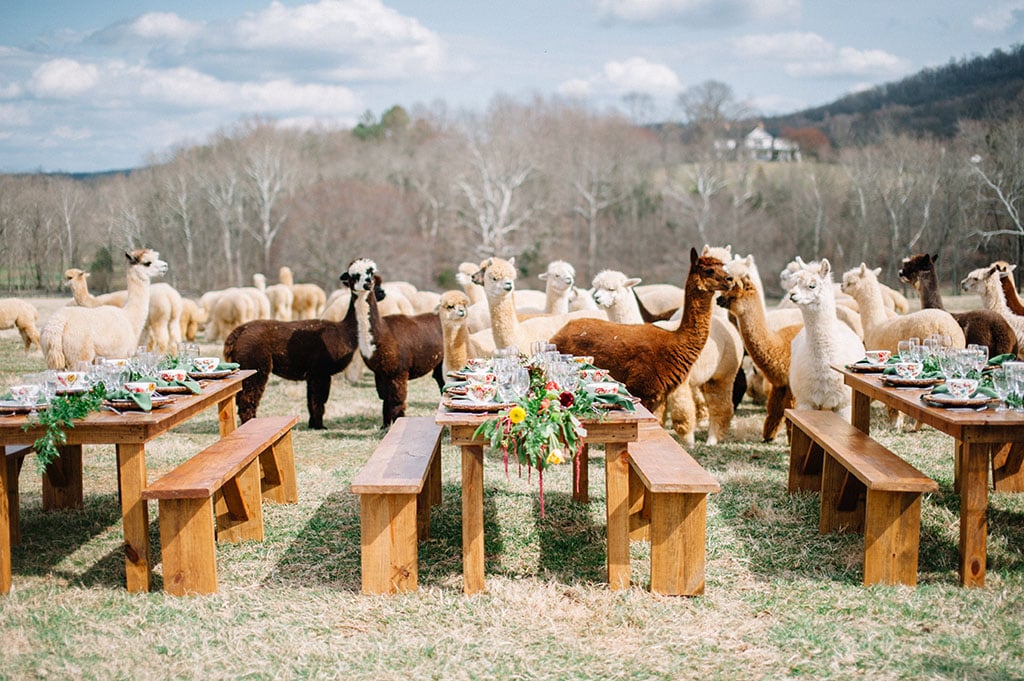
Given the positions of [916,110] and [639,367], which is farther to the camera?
[916,110]

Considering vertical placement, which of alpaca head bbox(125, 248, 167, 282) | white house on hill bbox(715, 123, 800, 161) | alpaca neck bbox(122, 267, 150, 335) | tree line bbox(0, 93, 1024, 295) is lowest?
alpaca neck bbox(122, 267, 150, 335)

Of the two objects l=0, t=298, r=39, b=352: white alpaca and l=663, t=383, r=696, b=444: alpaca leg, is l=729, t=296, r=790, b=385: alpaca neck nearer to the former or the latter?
l=663, t=383, r=696, b=444: alpaca leg

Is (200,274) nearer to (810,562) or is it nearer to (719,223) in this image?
(719,223)

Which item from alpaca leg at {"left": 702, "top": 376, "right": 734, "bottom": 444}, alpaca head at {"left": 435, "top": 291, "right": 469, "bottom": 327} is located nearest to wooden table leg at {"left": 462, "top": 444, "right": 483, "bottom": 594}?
alpaca leg at {"left": 702, "top": 376, "right": 734, "bottom": 444}

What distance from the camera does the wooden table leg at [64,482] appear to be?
5.71 m

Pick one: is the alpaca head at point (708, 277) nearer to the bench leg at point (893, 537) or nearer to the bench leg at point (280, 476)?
the bench leg at point (893, 537)

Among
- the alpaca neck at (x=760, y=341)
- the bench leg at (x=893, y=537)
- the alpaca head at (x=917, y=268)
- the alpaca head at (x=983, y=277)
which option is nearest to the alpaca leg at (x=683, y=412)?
the alpaca neck at (x=760, y=341)

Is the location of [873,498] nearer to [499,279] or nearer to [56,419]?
[499,279]

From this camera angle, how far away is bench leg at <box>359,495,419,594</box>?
4.11m

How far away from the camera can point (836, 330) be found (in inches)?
266

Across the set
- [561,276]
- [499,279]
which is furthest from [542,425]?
[561,276]

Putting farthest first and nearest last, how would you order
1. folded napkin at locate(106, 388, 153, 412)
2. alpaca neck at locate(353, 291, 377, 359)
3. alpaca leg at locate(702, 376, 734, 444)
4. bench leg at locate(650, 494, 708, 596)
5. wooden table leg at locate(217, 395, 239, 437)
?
alpaca neck at locate(353, 291, 377, 359)
alpaca leg at locate(702, 376, 734, 444)
wooden table leg at locate(217, 395, 239, 437)
folded napkin at locate(106, 388, 153, 412)
bench leg at locate(650, 494, 708, 596)

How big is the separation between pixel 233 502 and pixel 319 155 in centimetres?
3769

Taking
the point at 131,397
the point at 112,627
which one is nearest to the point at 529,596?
the point at 112,627
